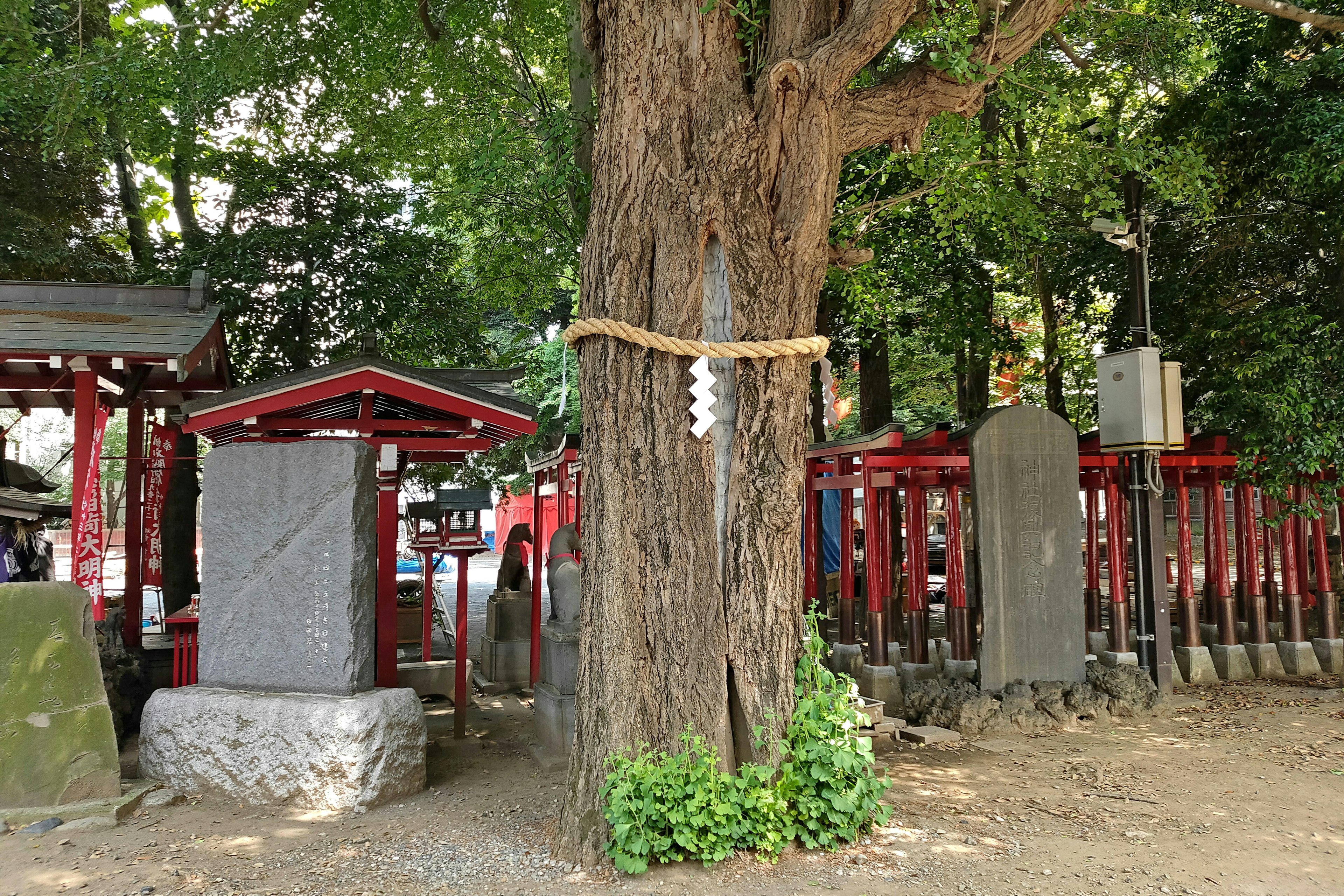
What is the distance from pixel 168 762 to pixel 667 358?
14.1 ft

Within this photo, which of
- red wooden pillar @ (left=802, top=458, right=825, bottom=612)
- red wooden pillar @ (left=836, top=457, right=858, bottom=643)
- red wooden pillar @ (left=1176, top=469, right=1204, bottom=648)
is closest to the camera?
red wooden pillar @ (left=1176, top=469, right=1204, bottom=648)

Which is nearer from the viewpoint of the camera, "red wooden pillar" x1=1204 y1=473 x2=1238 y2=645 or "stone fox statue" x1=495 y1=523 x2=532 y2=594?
"red wooden pillar" x1=1204 y1=473 x2=1238 y2=645

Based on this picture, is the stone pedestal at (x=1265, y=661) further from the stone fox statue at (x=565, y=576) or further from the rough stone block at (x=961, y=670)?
the stone fox statue at (x=565, y=576)

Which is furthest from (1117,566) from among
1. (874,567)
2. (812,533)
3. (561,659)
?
(561,659)

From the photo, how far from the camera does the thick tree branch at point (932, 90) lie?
16.2 feet

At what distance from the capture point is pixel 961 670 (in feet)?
28.9

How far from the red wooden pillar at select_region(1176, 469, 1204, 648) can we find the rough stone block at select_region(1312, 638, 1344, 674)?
57.1 inches

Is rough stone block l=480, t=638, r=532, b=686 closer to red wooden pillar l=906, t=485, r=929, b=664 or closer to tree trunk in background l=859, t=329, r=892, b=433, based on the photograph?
red wooden pillar l=906, t=485, r=929, b=664

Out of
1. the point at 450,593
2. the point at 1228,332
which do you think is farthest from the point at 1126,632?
the point at 450,593

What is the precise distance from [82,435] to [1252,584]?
11653 millimetres

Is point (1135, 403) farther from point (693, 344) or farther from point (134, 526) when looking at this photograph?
Answer: point (134, 526)

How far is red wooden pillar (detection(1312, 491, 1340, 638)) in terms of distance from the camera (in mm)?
9938

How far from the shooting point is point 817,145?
183 inches

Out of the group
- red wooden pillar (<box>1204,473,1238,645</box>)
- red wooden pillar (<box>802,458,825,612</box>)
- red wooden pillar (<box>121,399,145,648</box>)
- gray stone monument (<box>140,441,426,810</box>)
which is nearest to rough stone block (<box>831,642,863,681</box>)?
red wooden pillar (<box>802,458,825,612</box>)
